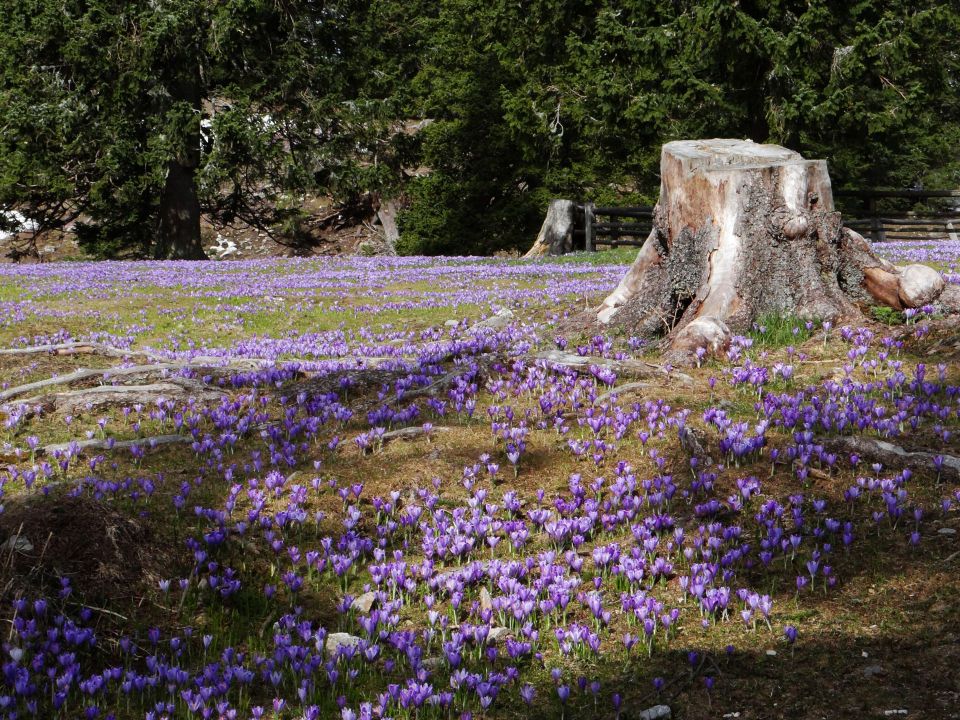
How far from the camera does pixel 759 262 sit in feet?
30.4

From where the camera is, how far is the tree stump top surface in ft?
32.4

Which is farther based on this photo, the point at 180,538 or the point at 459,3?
the point at 459,3

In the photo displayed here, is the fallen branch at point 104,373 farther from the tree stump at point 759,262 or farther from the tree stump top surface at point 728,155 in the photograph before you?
the tree stump top surface at point 728,155

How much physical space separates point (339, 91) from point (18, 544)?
102 ft

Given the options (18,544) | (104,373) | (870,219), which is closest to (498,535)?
(18,544)

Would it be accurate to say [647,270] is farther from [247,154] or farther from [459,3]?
[459,3]

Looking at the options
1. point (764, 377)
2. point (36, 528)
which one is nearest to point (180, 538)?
point (36, 528)

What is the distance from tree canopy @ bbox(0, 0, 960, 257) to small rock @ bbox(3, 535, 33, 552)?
26.3 m

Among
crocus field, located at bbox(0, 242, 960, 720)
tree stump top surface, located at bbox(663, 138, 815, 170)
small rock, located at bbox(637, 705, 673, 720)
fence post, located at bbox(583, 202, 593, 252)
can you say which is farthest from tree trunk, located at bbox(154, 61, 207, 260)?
small rock, located at bbox(637, 705, 673, 720)

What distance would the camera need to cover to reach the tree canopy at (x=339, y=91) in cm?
2927

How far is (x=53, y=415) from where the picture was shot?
26.0 feet

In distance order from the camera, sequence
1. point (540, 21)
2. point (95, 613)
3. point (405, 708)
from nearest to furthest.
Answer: point (405, 708)
point (95, 613)
point (540, 21)

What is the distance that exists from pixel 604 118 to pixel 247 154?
13341mm

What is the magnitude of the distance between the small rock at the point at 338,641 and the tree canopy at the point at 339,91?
89.2 feet
